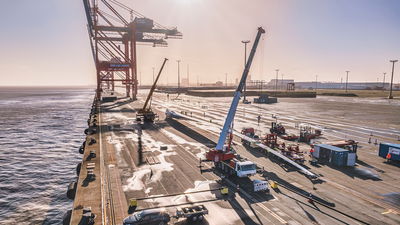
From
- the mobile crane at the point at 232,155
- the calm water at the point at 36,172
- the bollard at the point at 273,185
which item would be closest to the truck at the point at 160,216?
the mobile crane at the point at 232,155

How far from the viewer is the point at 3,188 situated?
118ft

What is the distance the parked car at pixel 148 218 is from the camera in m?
18.5

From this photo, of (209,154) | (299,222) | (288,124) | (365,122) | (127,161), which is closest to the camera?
(299,222)

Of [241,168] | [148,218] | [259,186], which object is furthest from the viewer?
[241,168]

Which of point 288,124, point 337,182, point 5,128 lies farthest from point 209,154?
point 5,128

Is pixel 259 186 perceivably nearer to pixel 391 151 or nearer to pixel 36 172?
pixel 391 151

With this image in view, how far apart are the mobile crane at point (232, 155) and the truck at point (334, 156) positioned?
13082 millimetres

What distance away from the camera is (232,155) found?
32094 mm

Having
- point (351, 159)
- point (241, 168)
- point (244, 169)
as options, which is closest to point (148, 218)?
point (241, 168)

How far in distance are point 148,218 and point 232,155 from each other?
1561cm

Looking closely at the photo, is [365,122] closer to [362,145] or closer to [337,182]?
[362,145]

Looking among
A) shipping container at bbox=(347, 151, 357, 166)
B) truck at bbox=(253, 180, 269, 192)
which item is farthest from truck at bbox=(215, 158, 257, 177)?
shipping container at bbox=(347, 151, 357, 166)

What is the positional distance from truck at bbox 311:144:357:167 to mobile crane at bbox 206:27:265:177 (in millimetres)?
13082

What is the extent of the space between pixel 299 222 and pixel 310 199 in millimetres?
4369
